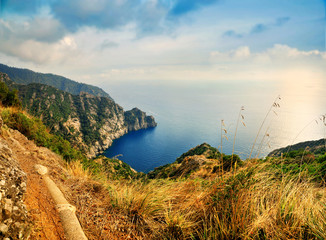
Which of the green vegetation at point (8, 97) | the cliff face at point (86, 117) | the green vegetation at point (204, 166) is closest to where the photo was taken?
the green vegetation at point (204, 166)

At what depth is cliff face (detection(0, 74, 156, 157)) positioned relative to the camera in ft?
331

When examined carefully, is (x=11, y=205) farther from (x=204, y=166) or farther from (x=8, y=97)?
(x=204, y=166)

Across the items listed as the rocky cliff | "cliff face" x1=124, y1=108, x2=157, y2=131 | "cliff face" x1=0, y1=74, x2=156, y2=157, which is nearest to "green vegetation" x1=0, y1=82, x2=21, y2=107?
the rocky cliff

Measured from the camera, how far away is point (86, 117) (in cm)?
13062

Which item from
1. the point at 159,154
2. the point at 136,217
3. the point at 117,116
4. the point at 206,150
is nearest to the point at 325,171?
the point at 136,217

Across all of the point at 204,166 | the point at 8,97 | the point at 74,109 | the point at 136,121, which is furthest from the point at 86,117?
the point at 8,97

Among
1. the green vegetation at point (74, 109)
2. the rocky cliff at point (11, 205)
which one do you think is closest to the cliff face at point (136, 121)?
the green vegetation at point (74, 109)

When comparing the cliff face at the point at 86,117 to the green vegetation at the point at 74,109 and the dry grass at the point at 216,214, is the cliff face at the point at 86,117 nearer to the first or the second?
the green vegetation at the point at 74,109

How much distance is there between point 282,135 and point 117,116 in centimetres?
16776

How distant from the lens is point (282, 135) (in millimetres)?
4656

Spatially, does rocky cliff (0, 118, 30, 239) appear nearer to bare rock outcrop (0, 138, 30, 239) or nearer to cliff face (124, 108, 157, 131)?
bare rock outcrop (0, 138, 30, 239)

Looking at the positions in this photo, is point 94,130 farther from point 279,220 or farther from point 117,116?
point 279,220

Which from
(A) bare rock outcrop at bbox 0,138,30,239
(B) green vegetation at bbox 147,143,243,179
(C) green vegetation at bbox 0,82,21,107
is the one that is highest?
(C) green vegetation at bbox 0,82,21,107

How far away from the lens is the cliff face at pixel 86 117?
100794 mm
